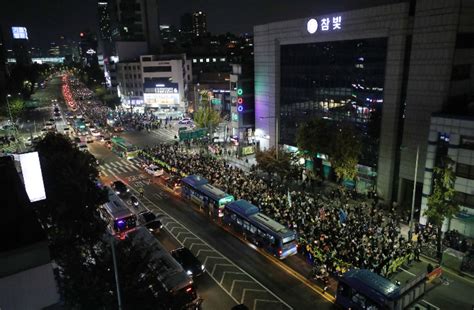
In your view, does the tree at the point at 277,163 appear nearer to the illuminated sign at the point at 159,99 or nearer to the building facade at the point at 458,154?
the building facade at the point at 458,154

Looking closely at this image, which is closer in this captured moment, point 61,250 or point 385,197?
point 61,250

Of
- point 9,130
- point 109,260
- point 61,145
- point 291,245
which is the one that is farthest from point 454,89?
point 9,130

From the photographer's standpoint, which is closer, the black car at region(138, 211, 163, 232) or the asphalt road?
the asphalt road

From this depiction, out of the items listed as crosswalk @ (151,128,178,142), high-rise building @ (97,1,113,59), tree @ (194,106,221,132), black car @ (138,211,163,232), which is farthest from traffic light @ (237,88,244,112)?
high-rise building @ (97,1,113,59)

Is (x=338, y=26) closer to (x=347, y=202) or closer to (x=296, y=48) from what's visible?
(x=296, y=48)

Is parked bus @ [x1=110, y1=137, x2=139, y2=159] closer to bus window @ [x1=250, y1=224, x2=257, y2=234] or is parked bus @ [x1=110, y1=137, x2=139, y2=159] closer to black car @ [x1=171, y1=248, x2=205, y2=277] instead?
bus window @ [x1=250, y1=224, x2=257, y2=234]
